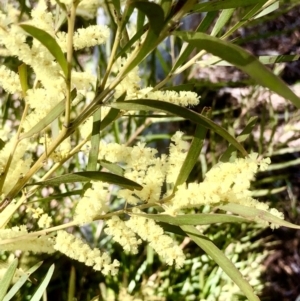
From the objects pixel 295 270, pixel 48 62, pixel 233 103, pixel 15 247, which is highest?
pixel 233 103

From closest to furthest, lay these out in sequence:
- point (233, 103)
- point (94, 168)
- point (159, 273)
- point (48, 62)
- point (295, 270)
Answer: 1. point (48, 62)
2. point (94, 168)
3. point (159, 273)
4. point (295, 270)
5. point (233, 103)

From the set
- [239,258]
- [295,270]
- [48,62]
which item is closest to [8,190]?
[48,62]

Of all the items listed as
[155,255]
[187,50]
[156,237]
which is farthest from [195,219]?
[155,255]

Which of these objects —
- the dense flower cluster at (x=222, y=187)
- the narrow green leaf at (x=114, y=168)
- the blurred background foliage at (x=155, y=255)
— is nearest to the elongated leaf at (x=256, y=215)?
the dense flower cluster at (x=222, y=187)

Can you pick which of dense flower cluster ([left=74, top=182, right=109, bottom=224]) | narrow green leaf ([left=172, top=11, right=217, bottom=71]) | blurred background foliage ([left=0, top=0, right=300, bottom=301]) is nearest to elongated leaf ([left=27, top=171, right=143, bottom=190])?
dense flower cluster ([left=74, top=182, right=109, bottom=224])

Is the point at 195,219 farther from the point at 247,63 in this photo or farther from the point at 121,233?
the point at 247,63

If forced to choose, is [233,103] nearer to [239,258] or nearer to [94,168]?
[239,258]

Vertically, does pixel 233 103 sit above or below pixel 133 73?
above
